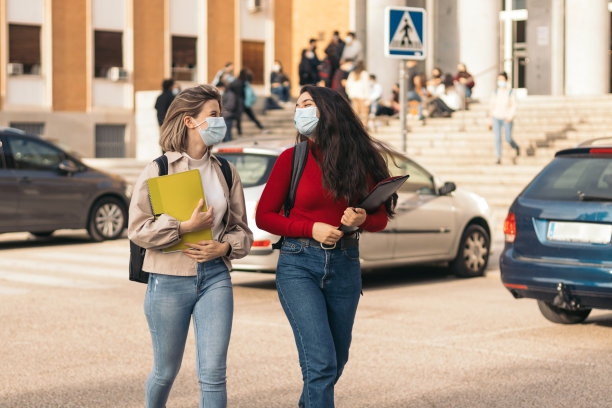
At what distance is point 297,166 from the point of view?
480 centimetres

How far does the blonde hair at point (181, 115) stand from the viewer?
15.2 feet

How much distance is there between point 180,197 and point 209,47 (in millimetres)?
37502

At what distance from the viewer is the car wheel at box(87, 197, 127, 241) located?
53.9ft

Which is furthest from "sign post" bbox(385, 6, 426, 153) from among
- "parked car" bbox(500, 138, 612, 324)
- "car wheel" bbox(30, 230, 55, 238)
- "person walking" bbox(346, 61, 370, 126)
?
"person walking" bbox(346, 61, 370, 126)

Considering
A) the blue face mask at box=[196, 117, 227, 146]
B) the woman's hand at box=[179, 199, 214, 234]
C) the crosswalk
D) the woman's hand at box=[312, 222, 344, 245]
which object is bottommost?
the crosswalk

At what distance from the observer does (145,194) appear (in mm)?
4539

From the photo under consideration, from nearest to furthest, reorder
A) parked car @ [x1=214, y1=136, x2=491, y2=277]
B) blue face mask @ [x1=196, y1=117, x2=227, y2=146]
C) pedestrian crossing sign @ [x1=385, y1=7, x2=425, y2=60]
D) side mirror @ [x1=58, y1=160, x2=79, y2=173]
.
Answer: blue face mask @ [x1=196, y1=117, x2=227, y2=146], parked car @ [x1=214, y1=136, x2=491, y2=277], pedestrian crossing sign @ [x1=385, y1=7, x2=425, y2=60], side mirror @ [x1=58, y1=160, x2=79, y2=173]

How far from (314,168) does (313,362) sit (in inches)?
34.1

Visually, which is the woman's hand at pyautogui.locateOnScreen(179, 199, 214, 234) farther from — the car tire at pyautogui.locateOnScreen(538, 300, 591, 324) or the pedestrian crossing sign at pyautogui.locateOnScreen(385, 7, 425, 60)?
the pedestrian crossing sign at pyautogui.locateOnScreen(385, 7, 425, 60)

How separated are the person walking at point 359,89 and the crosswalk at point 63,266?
33.1 feet

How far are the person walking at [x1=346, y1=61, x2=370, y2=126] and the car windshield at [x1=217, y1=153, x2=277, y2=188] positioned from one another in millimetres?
14429

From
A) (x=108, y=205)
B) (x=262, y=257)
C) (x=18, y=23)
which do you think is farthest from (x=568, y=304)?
(x=18, y=23)

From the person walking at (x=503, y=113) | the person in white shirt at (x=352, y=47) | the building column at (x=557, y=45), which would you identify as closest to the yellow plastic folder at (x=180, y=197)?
the person walking at (x=503, y=113)

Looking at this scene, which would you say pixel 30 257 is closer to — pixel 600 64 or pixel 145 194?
pixel 145 194
